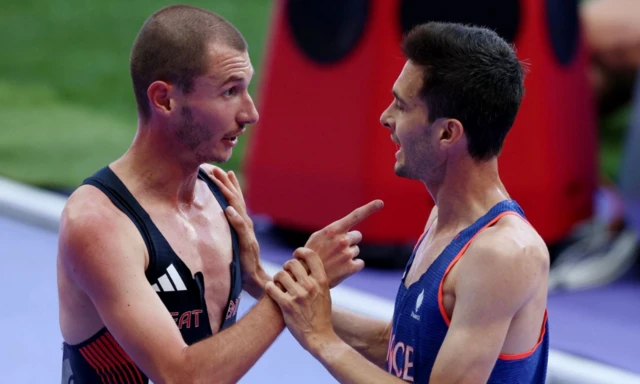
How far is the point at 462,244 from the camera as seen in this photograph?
2.43 m

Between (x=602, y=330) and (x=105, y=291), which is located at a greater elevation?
(x=602, y=330)

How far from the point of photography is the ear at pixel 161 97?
2.57 m

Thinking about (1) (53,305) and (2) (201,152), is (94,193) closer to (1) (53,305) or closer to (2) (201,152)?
(2) (201,152)

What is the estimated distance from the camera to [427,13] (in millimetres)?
5277

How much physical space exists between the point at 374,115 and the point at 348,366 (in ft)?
9.62

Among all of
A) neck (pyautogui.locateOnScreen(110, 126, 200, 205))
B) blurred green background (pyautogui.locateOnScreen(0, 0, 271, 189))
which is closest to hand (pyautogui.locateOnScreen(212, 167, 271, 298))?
neck (pyautogui.locateOnScreen(110, 126, 200, 205))

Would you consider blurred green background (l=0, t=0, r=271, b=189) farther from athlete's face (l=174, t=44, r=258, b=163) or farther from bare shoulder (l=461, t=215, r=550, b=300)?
bare shoulder (l=461, t=215, r=550, b=300)

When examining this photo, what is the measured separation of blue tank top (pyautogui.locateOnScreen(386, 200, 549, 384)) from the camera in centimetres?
240

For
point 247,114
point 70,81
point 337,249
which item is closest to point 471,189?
point 337,249

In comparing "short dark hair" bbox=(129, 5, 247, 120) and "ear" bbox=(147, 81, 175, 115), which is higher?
"short dark hair" bbox=(129, 5, 247, 120)

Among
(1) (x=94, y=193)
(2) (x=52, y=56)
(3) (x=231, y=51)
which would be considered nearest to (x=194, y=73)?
(3) (x=231, y=51)

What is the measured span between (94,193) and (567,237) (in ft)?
12.8

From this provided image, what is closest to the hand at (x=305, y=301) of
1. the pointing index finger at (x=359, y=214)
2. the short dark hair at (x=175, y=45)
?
the pointing index finger at (x=359, y=214)

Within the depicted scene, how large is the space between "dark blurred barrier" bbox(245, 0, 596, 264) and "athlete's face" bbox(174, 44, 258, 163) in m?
2.68
